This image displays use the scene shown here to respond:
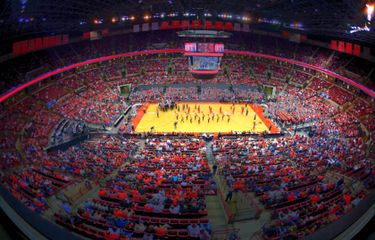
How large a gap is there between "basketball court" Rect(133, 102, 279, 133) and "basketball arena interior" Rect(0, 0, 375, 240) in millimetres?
→ 263

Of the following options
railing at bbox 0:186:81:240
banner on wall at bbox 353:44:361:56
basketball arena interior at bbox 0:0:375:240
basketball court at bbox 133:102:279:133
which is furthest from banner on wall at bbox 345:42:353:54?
railing at bbox 0:186:81:240

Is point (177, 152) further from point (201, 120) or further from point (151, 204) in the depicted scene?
point (201, 120)

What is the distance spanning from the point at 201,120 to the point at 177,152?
52.0 ft

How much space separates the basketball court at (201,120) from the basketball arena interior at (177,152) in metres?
0.26

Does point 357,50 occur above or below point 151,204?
above

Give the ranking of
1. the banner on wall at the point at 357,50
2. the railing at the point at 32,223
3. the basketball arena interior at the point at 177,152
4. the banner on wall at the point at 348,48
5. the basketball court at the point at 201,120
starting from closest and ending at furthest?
the railing at the point at 32,223, the basketball arena interior at the point at 177,152, the basketball court at the point at 201,120, the banner on wall at the point at 357,50, the banner on wall at the point at 348,48

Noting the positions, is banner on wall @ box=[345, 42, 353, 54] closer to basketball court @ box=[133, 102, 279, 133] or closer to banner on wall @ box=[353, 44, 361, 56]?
banner on wall @ box=[353, 44, 361, 56]

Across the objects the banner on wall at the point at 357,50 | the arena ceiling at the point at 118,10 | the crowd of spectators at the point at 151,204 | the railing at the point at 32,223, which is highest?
the arena ceiling at the point at 118,10

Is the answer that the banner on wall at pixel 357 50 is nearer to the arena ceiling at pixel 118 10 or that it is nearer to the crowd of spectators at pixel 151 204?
the arena ceiling at pixel 118 10

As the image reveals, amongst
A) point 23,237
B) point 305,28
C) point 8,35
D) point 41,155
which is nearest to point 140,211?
point 23,237

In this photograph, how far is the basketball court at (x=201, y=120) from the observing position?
4025 centimetres

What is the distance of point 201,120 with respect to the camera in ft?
144

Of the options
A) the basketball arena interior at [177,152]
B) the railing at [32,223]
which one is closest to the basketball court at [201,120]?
the basketball arena interior at [177,152]

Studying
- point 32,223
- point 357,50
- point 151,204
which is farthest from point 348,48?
point 32,223
